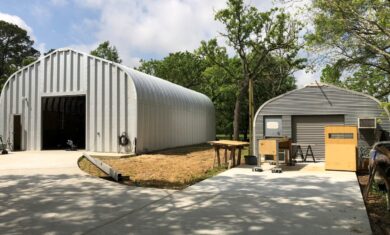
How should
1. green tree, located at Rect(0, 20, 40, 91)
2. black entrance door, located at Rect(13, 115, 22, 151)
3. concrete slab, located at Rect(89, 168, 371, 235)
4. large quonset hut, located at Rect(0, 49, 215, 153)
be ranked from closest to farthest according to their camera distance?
concrete slab, located at Rect(89, 168, 371, 235) → large quonset hut, located at Rect(0, 49, 215, 153) → black entrance door, located at Rect(13, 115, 22, 151) → green tree, located at Rect(0, 20, 40, 91)

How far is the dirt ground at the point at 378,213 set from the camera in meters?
5.79

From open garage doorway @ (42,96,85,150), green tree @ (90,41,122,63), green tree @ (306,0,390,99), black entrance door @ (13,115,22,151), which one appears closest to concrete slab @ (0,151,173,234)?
green tree @ (306,0,390,99)

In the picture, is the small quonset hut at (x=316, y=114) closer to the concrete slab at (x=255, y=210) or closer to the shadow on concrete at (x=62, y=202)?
the concrete slab at (x=255, y=210)

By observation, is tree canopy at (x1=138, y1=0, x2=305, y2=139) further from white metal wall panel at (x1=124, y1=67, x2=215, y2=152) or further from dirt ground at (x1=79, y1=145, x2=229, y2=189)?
dirt ground at (x1=79, y1=145, x2=229, y2=189)

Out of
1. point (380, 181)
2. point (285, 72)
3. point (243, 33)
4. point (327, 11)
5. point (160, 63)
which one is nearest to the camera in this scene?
point (380, 181)

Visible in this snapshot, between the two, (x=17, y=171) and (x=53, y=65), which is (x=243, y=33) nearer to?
(x=53, y=65)

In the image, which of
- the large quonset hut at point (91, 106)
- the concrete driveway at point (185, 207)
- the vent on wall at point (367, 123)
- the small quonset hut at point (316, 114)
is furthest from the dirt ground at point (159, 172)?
the vent on wall at point (367, 123)

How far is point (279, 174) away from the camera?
1165 cm

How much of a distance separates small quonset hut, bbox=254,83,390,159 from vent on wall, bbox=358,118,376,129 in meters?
0.11

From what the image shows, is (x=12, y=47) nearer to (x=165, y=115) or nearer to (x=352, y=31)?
(x=165, y=115)

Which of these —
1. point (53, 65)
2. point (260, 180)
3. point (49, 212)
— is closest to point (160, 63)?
point (53, 65)

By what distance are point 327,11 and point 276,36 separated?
15.4 m

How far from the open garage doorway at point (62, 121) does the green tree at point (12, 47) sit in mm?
29527

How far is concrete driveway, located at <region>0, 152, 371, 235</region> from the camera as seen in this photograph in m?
5.53
